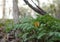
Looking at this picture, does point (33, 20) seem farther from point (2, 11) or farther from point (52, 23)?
point (2, 11)

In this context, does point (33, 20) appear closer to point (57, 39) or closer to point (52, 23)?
point (52, 23)

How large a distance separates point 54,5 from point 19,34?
19.0 ft

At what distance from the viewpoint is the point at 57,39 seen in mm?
3875

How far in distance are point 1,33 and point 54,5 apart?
5.32 meters

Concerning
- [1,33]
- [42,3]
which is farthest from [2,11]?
[1,33]

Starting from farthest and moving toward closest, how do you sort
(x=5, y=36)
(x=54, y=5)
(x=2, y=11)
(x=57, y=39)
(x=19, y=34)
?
(x=2, y=11) < (x=54, y=5) < (x=5, y=36) < (x=19, y=34) < (x=57, y=39)

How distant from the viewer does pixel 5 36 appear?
5.08 m

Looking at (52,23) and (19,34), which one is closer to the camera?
(52,23)

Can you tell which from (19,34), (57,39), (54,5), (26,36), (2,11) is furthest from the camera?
(2,11)

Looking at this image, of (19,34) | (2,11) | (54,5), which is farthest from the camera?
(2,11)

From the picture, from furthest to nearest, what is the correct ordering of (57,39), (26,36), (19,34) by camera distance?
(19,34) < (26,36) < (57,39)

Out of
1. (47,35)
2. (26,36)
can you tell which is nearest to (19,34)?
(26,36)

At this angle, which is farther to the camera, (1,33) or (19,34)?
(1,33)

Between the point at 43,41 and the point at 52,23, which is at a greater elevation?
the point at 52,23
